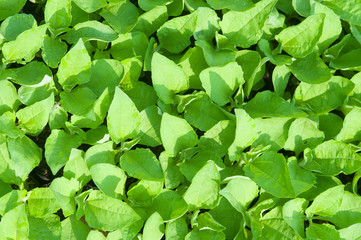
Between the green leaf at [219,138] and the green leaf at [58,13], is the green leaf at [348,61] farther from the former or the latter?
the green leaf at [58,13]

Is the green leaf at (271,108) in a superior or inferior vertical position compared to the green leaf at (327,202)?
superior

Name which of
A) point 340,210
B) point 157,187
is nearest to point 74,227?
point 157,187

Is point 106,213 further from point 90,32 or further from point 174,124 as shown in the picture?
point 90,32

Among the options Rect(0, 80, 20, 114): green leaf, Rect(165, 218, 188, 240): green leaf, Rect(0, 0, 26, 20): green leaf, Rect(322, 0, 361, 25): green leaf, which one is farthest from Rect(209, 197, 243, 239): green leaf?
Rect(0, 0, 26, 20): green leaf

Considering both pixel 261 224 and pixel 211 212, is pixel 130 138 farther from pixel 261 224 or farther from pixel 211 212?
pixel 261 224

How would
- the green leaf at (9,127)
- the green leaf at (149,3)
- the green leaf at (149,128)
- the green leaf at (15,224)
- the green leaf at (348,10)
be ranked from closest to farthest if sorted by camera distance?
1. the green leaf at (15,224)
2. the green leaf at (9,127)
3. the green leaf at (149,128)
4. the green leaf at (149,3)
5. the green leaf at (348,10)

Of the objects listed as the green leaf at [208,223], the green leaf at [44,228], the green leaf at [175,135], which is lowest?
the green leaf at [44,228]

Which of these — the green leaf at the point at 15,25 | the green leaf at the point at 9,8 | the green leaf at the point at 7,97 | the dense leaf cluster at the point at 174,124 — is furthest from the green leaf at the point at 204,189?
the green leaf at the point at 9,8

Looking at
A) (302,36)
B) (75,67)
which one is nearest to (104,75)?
(75,67)
